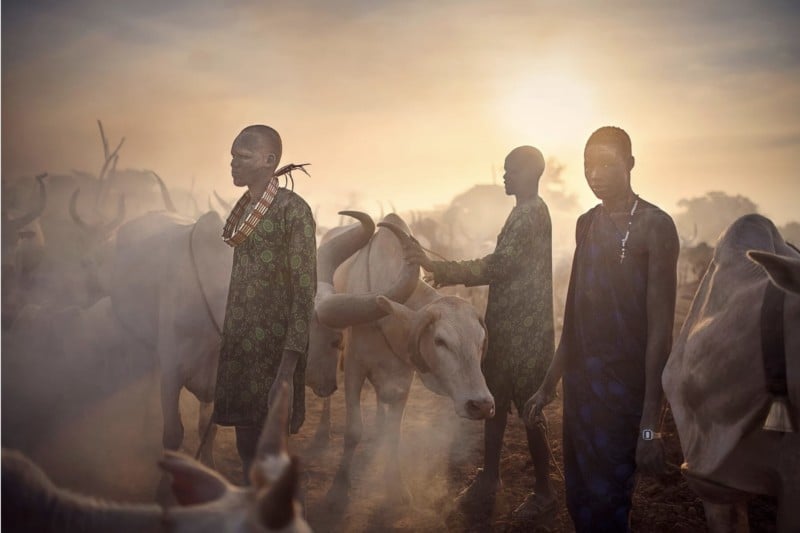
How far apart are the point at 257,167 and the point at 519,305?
7.21ft

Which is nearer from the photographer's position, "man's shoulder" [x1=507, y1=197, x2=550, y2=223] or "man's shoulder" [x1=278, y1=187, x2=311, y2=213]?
"man's shoulder" [x1=278, y1=187, x2=311, y2=213]

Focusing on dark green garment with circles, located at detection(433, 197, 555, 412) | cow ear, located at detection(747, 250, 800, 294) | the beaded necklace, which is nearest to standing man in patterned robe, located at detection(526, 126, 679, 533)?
the beaded necklace

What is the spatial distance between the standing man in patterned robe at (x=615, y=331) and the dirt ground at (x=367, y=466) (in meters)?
1.29

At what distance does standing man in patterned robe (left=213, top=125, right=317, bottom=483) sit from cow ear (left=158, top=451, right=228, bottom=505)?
5.79 ft

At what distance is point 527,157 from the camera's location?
4.64 metres

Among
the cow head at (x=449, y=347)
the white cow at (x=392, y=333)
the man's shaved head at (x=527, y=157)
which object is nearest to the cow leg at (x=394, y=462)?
the white cow at (x=392, y=333)

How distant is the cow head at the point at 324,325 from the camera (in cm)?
497

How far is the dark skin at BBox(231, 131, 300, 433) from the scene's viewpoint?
10.9 feet

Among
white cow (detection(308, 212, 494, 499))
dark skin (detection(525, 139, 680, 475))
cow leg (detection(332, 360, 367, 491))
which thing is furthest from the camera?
cow leg (detection(332, 360, 367, 491))

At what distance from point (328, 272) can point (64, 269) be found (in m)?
5.45

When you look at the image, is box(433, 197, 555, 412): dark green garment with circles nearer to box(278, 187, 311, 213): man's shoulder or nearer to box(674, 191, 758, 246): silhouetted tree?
box(278, 187, 311, 213): man's shoulder

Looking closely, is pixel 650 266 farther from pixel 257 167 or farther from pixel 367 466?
pixel 367 466

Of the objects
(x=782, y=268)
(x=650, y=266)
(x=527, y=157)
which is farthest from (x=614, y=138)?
(x=527, y=157)

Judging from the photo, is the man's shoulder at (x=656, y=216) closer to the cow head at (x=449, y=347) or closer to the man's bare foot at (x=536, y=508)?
the cow head at (x=449, y=347)
